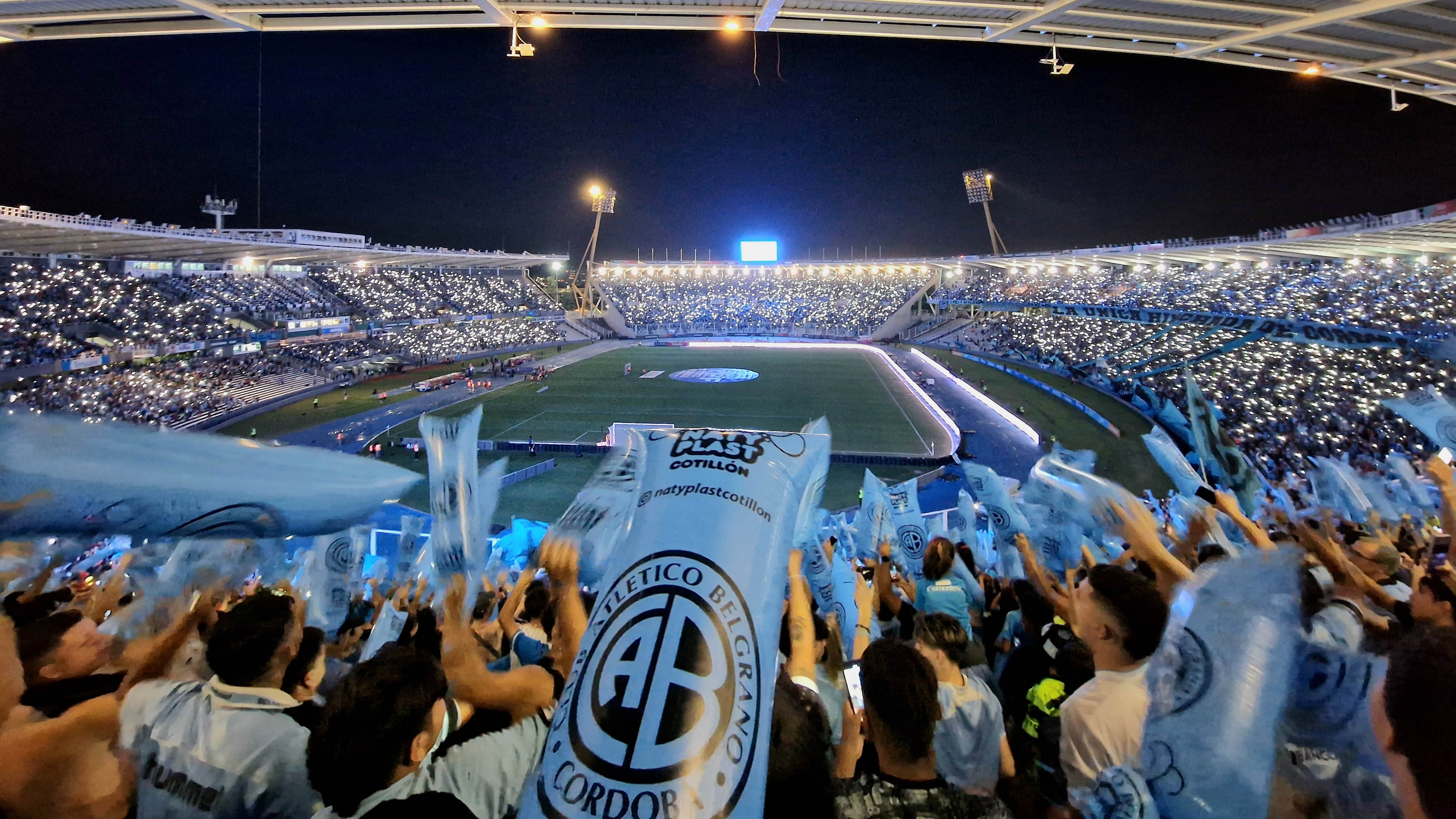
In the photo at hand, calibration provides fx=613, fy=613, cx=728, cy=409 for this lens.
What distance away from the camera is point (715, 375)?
127ft

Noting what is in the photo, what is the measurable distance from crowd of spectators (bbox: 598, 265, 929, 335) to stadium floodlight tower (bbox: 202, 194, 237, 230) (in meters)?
39.6

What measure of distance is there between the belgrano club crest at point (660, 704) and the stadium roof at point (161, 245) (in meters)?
35.3

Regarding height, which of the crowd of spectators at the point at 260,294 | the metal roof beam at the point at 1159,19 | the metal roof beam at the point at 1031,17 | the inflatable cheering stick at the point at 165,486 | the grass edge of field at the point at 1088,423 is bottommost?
the grass edge of field at the point at 1088,423

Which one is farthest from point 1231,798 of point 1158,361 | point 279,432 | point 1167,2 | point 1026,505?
point 1158,361

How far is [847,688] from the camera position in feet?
8.97

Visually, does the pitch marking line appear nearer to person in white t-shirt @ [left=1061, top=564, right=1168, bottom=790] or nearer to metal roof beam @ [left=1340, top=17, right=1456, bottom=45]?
metal roof beam @ [left=1340, top=17, right=1456, bottom=45]

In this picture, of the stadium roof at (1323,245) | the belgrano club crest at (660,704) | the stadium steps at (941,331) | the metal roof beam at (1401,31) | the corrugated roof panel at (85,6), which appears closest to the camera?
the belgrano club crest at (660,704)

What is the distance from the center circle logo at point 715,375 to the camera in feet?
121

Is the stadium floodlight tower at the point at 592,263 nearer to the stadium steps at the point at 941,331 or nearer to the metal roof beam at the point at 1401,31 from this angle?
the stadium steps at the point at 941,331

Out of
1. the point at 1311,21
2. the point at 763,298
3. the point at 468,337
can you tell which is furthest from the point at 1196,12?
→ the point at 763,298

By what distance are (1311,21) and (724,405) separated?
24595 millimetres

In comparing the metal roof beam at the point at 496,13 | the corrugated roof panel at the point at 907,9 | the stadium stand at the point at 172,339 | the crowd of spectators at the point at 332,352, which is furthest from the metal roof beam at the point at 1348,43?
the crowd of spectators at the point at 332,352

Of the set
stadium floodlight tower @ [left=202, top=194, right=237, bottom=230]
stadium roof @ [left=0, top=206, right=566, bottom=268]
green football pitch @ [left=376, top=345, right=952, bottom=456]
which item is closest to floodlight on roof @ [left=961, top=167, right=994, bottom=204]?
green football pitch @ [left=376, top=345, right=952, bottom=456]

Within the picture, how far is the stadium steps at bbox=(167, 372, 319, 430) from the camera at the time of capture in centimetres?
2630
